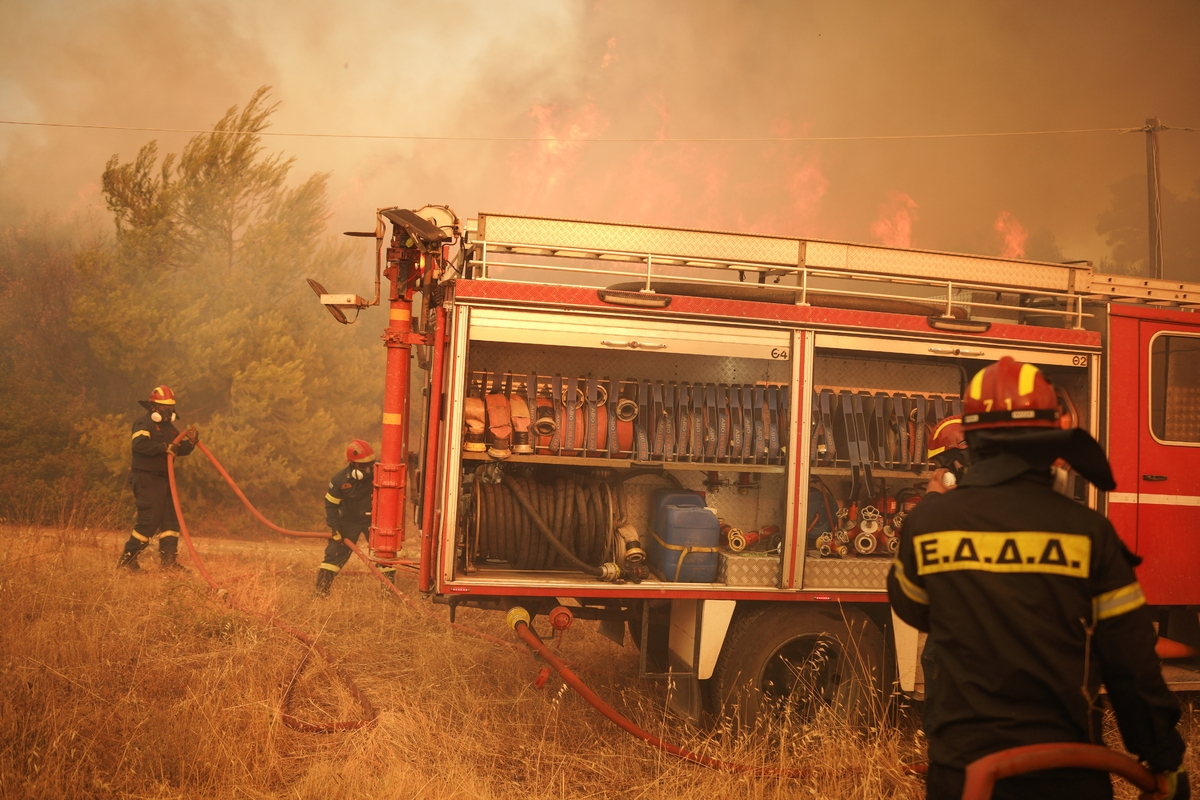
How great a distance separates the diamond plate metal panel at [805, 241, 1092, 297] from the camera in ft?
17.7

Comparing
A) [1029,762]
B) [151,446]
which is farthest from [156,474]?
[1029,762]

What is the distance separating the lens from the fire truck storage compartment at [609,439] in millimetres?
5020

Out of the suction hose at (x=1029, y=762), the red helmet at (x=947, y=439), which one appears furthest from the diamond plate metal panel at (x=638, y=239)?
the suction hose at (x=1029, y=762)

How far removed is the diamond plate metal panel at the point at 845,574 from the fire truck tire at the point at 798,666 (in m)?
0.21

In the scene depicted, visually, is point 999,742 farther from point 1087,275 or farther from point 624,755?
point 1087,275

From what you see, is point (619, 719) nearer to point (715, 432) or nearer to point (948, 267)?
point (715, 432)

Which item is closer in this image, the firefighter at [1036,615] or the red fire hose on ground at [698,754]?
the red fire hose on ground at [698,754]

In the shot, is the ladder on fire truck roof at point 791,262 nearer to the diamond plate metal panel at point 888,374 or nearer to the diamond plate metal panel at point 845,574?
the diamond plate metal panel at point 888,374

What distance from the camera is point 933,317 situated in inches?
213

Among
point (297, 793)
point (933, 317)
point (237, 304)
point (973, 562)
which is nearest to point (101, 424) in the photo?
point (237, 304)

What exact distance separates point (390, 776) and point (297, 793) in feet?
1.46

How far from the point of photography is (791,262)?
5.39m

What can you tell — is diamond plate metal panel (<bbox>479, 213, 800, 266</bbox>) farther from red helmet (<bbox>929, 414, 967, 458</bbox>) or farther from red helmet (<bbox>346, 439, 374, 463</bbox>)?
red helmet (<bbox>346, 439, 374, 463</bbox>)

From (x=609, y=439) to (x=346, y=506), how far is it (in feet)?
14.9
